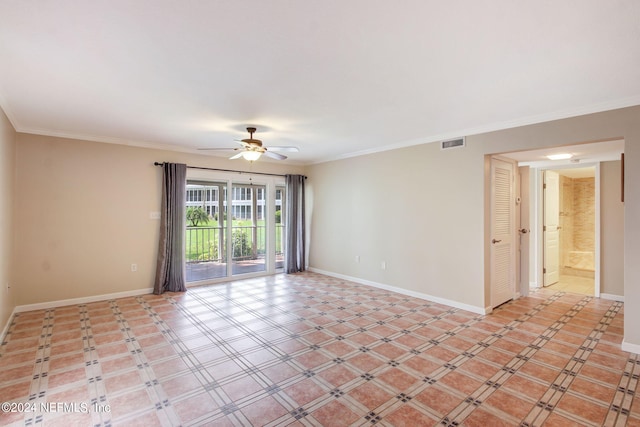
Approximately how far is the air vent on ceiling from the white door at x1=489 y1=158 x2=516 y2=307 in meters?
0.51

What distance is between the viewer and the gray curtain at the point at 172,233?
212 inches

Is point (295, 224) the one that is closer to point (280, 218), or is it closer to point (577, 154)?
point (280, 218)

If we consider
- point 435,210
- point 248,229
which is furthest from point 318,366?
point 248,229

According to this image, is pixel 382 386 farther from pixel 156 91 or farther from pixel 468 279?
pixel 156 91

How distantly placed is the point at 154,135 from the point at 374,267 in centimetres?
441

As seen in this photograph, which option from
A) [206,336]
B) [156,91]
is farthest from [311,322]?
[156,91]

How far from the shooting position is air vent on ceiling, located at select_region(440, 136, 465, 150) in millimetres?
4465

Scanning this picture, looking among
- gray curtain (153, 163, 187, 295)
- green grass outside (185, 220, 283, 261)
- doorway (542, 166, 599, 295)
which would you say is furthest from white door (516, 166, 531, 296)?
gray curtain (153, 163, 187, 295)

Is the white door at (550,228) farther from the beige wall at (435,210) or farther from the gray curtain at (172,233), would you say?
the gray curtain at (172,233)

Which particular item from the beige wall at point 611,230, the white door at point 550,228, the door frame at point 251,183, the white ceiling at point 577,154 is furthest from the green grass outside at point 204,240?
the beige wall at point 611,230

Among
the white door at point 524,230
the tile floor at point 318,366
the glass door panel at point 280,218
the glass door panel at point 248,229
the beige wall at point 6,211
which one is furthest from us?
the glass door panel at point 280,218

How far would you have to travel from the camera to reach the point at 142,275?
5.32 metres

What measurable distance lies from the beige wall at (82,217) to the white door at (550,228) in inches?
282

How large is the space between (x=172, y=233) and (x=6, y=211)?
84.5 inches
